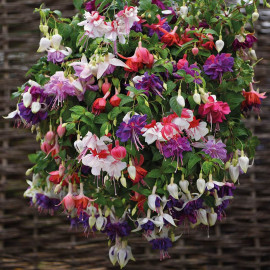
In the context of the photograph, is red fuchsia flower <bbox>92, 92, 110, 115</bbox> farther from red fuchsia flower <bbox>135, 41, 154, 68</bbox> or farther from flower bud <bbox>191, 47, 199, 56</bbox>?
flower bud <bbox>191, 47, 199, 56</bbox>

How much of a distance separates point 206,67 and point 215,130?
168 millimetres

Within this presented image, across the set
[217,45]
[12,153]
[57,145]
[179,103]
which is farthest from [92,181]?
[12,153]

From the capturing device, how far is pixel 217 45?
3.60 feet

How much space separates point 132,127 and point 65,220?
936mm

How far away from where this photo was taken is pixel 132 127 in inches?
36.9

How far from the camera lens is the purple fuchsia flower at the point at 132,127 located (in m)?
0.93

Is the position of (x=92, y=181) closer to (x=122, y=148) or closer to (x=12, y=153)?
(x=122, y=148)

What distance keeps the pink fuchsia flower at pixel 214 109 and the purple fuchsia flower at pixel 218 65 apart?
0.27 feet

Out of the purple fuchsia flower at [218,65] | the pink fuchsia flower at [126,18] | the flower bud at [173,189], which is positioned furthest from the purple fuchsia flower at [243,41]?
the flower bud at [173,189]

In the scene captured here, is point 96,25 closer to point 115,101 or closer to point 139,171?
point 115,101

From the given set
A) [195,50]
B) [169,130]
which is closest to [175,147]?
[169,130]

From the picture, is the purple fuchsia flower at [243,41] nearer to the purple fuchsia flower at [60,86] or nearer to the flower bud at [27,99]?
the purple fuchsia flower at [60,86]

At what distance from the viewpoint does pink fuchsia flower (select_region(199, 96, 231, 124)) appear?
1.00 metres

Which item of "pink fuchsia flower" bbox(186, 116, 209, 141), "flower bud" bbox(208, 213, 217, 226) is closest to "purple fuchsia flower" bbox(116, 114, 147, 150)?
"pink fuchsia flower" bbox(186, 116, 209, 141)
